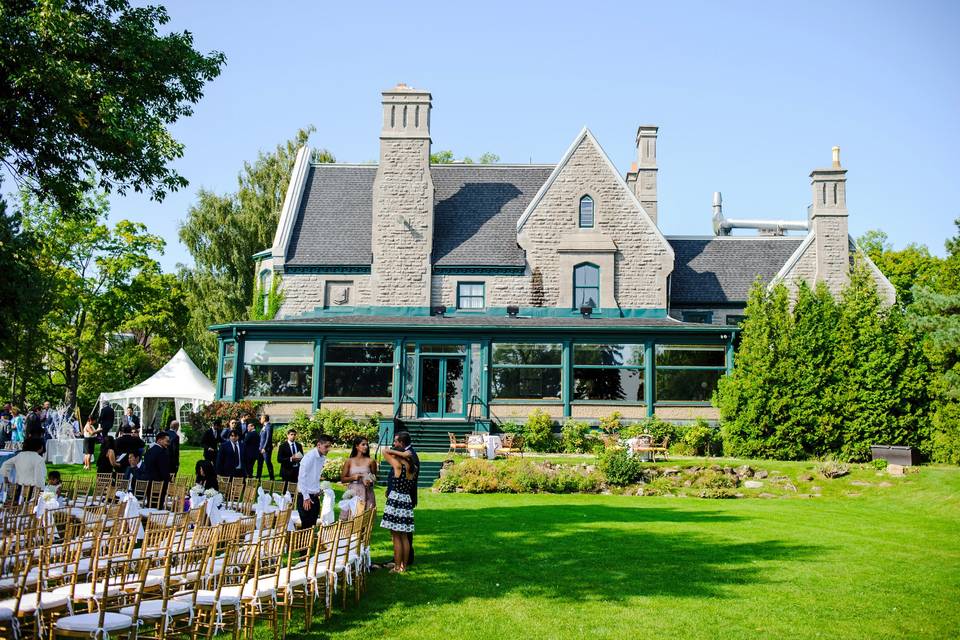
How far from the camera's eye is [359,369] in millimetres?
26750

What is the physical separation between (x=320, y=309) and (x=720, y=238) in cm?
1641

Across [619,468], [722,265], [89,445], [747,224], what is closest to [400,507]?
[619,468]

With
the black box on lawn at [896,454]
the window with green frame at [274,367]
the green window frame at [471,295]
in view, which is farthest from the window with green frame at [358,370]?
the black box on lawn at [896,454]

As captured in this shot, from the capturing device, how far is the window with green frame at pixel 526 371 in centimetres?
2684

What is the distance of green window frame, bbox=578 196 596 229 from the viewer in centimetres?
2981

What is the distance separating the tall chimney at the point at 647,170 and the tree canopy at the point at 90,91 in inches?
876

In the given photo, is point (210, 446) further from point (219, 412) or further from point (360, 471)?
point (219, 412)

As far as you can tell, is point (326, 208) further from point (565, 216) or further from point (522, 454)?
point (522, 454)

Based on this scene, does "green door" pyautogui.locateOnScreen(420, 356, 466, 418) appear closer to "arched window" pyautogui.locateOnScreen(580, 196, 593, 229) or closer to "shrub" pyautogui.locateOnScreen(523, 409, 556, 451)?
"shrub" pyautogui.locateOnScreen(523, 409, 556, 451)

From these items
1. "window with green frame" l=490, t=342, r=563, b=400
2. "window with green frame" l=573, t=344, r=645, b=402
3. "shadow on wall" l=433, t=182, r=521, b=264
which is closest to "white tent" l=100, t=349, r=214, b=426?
"shadow on wall" l=433, t=182, r=521, b=264

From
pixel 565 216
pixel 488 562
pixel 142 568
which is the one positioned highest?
pixel 565 216

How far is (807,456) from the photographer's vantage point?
943 inches

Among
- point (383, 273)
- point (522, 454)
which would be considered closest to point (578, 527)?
point (522, 454)

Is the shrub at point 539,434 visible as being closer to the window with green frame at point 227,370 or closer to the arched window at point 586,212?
the arched window at point 586,212
